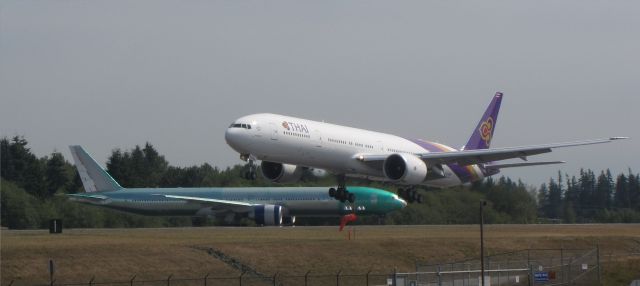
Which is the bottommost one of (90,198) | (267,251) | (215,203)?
(267,251)

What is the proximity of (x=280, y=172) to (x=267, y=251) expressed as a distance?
14.9 ft

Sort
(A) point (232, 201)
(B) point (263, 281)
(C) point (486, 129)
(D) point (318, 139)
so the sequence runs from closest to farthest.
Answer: (B) point (263, 281) → (D) point (318, 139) → (C) point (486, 129) → (A) point (232, 201)

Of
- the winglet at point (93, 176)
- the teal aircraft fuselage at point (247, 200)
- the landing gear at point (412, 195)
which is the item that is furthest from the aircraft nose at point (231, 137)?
the winglet at point (93, 176)

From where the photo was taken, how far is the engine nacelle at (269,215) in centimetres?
8238

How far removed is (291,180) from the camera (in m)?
59.0

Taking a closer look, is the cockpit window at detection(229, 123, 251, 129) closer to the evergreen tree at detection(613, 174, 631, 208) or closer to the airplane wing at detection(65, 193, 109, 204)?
the airplane wing at detection(65, 193, 109, 204)

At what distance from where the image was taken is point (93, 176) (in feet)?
302

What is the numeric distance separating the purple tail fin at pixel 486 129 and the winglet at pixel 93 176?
104 feet

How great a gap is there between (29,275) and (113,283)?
14.9 feet

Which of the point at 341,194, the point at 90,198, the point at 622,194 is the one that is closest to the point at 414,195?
the point at 341,194

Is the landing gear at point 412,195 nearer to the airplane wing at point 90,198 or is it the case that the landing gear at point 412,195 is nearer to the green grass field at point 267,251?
the green grass field at point 267,251

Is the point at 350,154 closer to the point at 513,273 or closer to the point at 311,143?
the point at 311,143

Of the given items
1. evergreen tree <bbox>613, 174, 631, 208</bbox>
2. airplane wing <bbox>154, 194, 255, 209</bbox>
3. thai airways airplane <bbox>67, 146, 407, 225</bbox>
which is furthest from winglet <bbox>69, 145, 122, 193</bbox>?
evergreen tree <bbox>613, 174, 631, 208</bbox>

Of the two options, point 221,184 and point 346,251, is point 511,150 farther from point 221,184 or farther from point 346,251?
point 221,184
